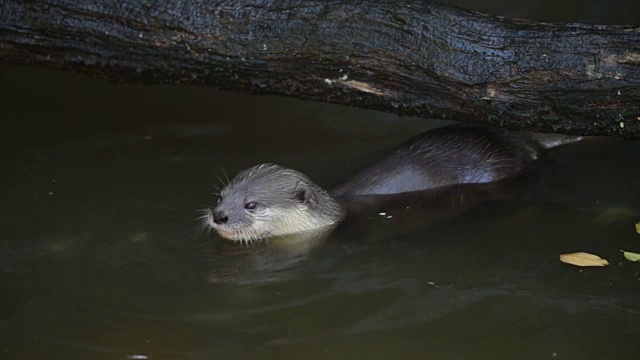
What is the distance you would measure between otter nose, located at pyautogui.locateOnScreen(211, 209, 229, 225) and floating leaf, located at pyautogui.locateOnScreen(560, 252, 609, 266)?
57.7 inches

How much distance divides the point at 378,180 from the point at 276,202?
21.5 inches

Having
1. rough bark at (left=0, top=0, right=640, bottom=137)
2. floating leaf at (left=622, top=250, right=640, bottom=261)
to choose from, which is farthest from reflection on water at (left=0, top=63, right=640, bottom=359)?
rough bark at (left=0, top=0, right=640, bottom=137)

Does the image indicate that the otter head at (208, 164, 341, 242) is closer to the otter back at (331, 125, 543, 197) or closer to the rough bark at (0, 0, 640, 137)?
the otter back at (331, 125, 543, 197)

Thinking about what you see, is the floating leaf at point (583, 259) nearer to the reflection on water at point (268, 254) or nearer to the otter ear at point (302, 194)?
the reflection on water at point (268, 254)

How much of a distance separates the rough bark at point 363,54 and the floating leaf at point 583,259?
52cm

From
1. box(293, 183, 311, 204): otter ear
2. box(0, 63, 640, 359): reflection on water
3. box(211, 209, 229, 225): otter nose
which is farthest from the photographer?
box(293, 183, 311, 204): otter ear

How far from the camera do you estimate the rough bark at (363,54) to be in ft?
13.8

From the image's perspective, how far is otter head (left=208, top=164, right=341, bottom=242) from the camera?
4.82 m

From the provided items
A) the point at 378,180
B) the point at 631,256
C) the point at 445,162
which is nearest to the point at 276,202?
the point at 378,180

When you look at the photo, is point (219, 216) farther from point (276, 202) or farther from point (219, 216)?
point (276, 202)

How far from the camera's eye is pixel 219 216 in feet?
15.2

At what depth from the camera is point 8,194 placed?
16.0 feet

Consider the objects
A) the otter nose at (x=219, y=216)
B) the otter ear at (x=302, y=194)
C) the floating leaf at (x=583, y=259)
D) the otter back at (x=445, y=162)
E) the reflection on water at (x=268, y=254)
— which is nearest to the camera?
the reflection on water at (x=268, y=254)

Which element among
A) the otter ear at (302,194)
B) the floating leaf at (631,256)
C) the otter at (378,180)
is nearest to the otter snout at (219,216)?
the otter at (378,180)
